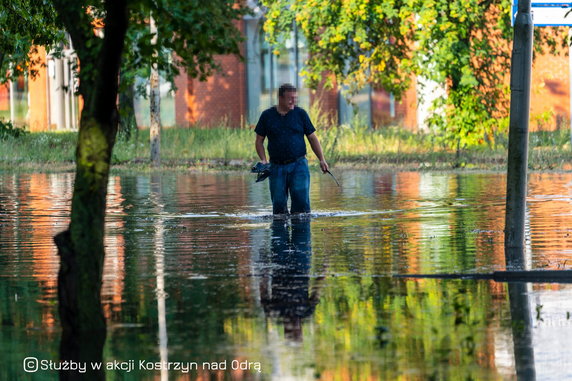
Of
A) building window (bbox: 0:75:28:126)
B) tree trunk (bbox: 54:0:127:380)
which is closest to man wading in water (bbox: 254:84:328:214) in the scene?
tree trunk (bbox: 54:0:127:380)

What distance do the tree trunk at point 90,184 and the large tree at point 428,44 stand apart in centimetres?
2398

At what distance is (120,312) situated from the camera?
35.2ft

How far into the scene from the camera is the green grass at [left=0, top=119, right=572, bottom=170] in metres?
36.8

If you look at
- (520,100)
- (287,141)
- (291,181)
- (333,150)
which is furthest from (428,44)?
(520,100)

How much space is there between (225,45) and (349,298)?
231cm

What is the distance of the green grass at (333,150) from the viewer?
36825 millimetres

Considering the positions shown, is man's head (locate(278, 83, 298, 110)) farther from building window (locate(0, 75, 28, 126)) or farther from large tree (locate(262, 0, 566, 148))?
building window (locate(0, 75, 28, 126))

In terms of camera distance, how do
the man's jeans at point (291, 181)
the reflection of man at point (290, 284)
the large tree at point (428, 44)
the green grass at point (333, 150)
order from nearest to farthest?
the reflection of man at point (290, 284)
the man's jeans at point (291, 181)
the large tree at point (428, 44)
the green grass at point (333, 150)

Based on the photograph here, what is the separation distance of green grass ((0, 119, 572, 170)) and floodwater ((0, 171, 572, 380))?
14253 mm

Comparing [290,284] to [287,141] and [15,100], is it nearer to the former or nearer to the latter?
[287,141]

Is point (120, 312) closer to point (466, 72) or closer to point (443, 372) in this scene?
point (443, 372)

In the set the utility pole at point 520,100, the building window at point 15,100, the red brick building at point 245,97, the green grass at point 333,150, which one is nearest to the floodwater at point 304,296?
the utility pole at point 520,100

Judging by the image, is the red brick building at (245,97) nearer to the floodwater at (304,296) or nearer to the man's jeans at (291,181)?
the floodwater at (304,296)

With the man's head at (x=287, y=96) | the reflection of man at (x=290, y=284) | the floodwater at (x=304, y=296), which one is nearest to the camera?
the floodwater at (x=304, y=296)
